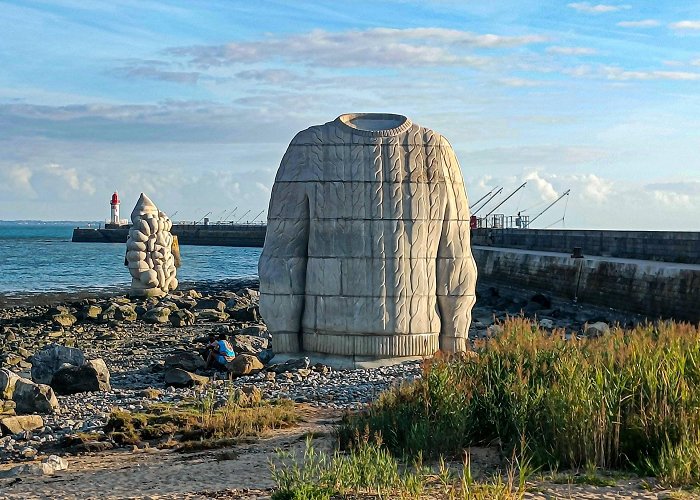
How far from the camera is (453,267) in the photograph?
41.8 ft

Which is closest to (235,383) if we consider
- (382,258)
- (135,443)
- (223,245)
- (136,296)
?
(382,258)

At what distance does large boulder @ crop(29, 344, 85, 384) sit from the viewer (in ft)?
46.4

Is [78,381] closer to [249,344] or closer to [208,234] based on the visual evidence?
[249,344]

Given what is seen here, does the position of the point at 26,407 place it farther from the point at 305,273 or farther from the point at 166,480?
the point at 166,480

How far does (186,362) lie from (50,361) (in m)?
2.04

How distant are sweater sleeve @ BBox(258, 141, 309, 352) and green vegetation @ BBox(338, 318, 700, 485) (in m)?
4.21

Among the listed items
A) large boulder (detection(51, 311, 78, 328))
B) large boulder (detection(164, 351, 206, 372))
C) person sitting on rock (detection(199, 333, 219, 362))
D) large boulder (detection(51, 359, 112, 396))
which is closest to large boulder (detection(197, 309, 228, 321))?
large boulder (detection(51, 311, 78, 328))

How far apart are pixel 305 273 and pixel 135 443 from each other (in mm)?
4228

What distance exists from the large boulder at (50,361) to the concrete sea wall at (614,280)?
12.4 m

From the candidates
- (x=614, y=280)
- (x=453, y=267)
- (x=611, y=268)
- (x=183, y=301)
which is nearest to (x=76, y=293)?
(x=183, y=301)

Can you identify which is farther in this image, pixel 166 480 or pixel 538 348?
pixel 538 348

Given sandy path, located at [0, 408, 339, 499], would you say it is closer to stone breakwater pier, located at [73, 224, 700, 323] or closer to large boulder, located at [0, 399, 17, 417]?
large boulder, located at [0, 399, 17, 417]

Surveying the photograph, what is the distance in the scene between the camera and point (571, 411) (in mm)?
6996

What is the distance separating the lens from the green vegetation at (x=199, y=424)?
29.4ft
